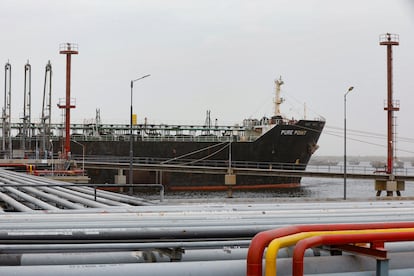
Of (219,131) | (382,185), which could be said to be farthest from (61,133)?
(382,185)

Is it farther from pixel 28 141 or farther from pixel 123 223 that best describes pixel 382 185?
pixel 123 223

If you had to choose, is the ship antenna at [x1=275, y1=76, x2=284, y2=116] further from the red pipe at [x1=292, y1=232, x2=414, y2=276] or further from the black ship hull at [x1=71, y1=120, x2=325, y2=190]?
the red pipe at [x1=292, y1=232, x2=414, y2=276]

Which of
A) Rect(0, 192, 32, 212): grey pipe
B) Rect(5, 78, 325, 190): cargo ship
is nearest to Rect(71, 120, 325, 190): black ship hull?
Rect(5, 78, 325, 190): cargo ship

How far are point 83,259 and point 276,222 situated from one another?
162 centimetres

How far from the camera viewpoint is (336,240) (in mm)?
3217

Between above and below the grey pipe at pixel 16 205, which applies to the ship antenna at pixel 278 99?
above

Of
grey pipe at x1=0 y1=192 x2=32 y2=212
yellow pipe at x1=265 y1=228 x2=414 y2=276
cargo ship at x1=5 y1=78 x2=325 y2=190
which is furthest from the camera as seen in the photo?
cargo ship at x1=5 y1=78 x2=325 y2=190

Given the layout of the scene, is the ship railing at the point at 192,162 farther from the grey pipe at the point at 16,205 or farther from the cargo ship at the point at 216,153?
the grey pipe at the point at 16,205

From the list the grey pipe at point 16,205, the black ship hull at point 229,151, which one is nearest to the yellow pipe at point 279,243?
the grey pipe at point 16,205

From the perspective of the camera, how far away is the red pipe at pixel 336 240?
315 cm

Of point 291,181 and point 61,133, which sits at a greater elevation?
point 61,133

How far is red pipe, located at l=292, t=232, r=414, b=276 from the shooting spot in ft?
10.3

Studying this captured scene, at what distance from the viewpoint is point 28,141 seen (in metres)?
61.7

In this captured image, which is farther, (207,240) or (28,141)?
(28,141)
